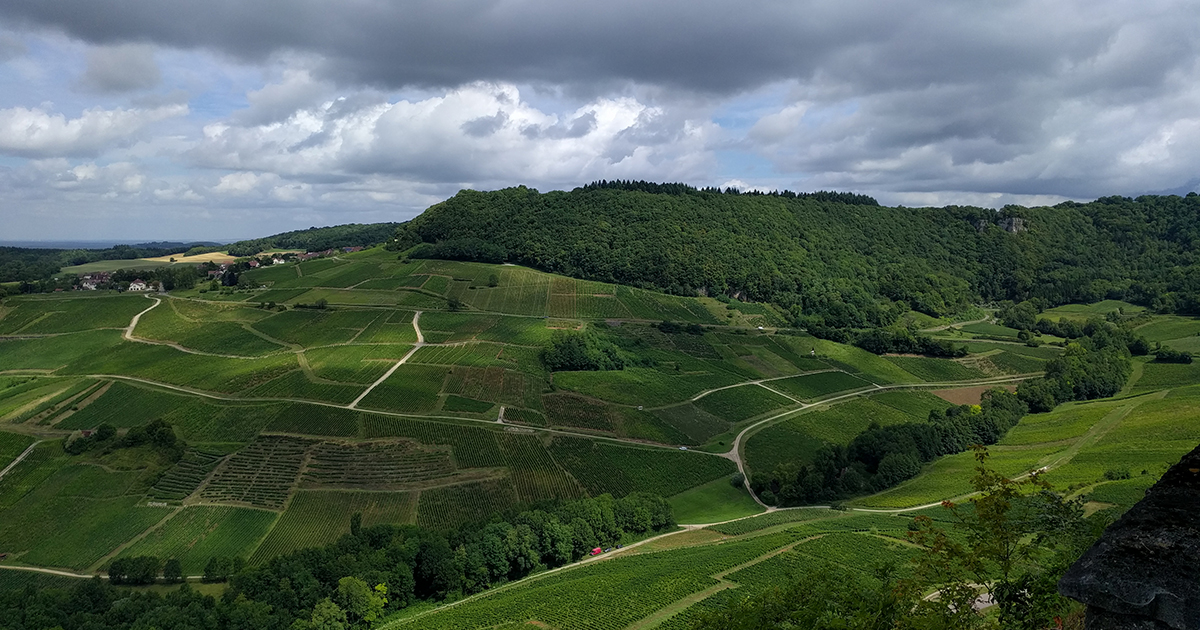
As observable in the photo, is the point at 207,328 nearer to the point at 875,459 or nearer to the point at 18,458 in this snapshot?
the point at 18,458

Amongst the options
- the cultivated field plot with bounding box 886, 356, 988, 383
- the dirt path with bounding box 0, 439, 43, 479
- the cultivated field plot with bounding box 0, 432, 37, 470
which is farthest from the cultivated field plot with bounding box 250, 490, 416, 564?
the cultivated field plot with bounding box 886, 356, 988, 383

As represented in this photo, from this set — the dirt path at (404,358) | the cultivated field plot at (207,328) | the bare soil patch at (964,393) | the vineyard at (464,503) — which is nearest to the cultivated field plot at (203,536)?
the vineyard at (464,503)

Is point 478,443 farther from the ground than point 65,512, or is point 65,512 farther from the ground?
point 478,443

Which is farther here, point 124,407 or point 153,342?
point 153,342

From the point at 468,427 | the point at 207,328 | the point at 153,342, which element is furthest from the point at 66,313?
the point at 468,427

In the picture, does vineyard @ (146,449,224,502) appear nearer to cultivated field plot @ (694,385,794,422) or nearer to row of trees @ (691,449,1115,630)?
cultivated field plot @ (694,385,794,422)

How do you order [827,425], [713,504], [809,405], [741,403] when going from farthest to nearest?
[809,405] → [741,403] → [827,425] → [713,504]

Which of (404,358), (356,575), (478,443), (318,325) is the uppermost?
(318,325)

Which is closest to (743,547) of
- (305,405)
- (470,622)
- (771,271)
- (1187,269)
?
(470,622)

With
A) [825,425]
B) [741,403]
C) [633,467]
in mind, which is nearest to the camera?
[633,467]
